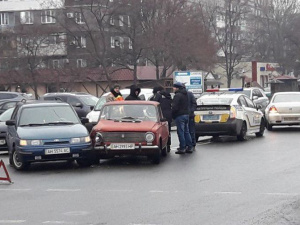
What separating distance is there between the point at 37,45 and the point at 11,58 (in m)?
2.38

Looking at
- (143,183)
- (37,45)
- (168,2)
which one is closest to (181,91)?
(143,183)

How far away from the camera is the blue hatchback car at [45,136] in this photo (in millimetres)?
15914

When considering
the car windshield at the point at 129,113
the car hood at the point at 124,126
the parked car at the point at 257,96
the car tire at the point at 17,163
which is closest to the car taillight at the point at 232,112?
the car windshield at the point at 129,113

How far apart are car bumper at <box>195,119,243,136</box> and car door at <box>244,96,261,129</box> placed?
1406mm

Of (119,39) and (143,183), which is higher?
(119,39)

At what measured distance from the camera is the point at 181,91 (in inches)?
761

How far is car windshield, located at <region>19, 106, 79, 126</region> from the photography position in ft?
56.1

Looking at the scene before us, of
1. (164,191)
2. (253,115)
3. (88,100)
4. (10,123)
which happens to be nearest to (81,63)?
(88,100)

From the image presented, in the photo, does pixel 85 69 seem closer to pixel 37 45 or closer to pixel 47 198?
pixel 37 45

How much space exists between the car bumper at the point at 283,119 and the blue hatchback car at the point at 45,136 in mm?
11357

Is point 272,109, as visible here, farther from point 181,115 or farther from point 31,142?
point 31,142

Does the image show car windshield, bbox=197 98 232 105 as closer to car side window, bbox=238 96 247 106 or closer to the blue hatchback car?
car side window, bbox=238 96 247 106

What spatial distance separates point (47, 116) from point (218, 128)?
666 centimetres

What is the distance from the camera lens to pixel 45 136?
16062 mm
